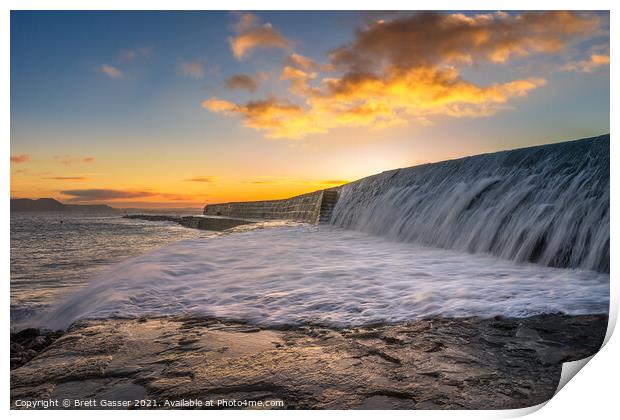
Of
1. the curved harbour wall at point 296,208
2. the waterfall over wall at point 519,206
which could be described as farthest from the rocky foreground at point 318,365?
the curved harbour wall at point 296,208

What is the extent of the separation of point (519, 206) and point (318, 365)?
3323mm

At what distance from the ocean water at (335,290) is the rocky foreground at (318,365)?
202mm

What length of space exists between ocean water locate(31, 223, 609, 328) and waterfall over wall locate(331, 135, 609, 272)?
0.24m

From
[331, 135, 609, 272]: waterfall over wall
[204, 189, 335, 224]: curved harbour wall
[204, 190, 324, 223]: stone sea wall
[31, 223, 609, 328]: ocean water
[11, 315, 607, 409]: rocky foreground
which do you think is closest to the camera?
[11, 315, 607, 409]: rocky foreground

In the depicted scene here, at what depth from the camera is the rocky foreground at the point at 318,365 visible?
124cm

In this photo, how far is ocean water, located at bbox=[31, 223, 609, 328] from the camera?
2.08 m

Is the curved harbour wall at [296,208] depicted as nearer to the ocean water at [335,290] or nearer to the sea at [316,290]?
the sea at [316,290]

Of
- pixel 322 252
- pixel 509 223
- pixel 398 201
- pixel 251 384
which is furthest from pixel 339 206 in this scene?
pixel 251 384

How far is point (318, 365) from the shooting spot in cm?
142

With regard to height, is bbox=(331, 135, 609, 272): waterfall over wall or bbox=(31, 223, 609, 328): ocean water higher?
bbox=(331, 135, 609, 272): waterfall over wall

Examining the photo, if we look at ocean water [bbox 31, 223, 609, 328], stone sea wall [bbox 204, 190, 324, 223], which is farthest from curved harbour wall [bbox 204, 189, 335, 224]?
ocean water [bbox 31, 223, 609, 328]

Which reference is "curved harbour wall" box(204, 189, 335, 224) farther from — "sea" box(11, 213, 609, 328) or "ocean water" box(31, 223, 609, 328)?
"ocean water" box(31, 223, 609, 328)

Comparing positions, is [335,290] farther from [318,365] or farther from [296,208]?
[296,208]

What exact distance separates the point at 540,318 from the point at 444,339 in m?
0.58
